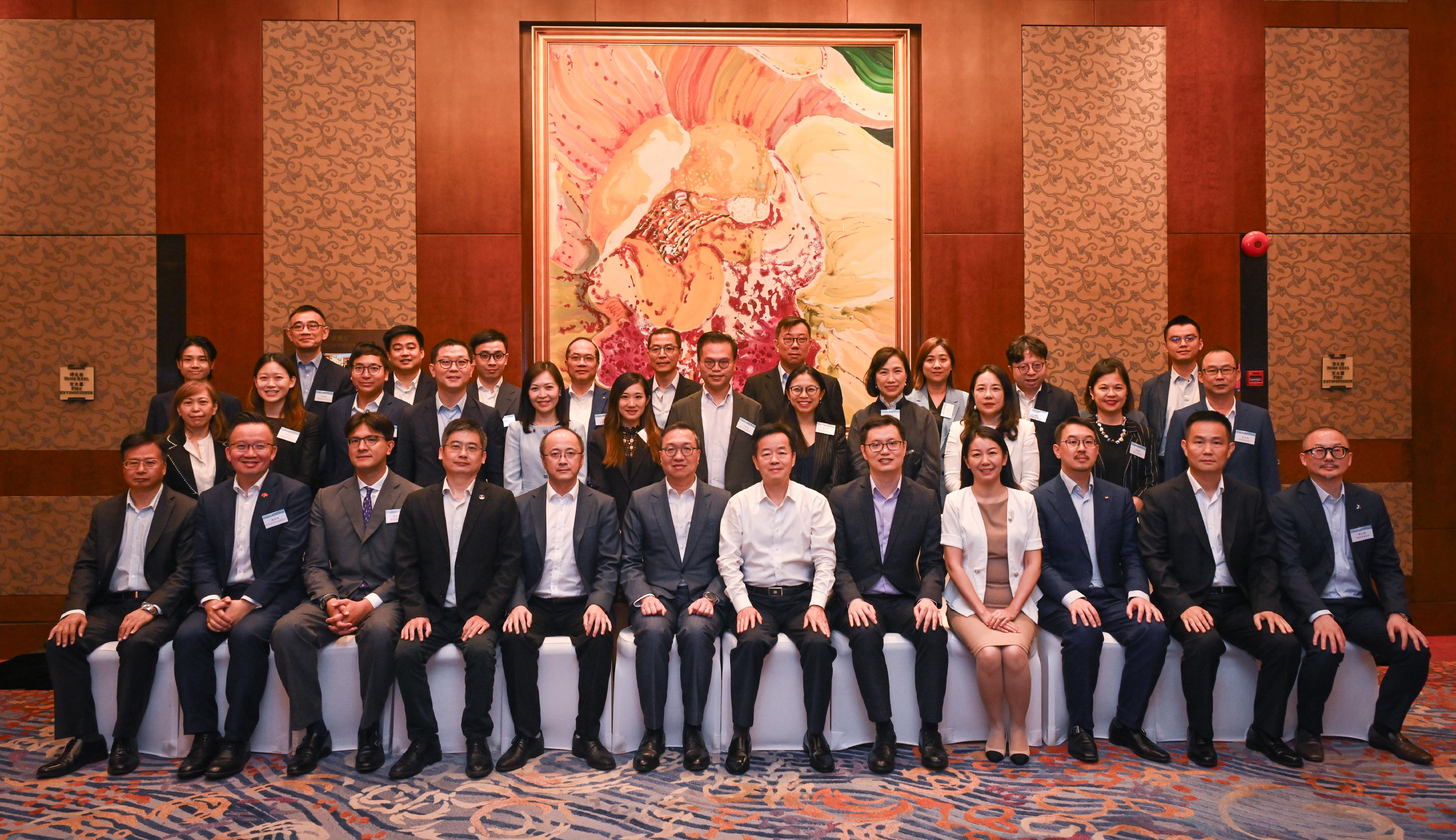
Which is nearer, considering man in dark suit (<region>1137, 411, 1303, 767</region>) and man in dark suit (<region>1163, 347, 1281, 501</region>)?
man in dark suit (<region>1137, 411, 1303, 767</region>)

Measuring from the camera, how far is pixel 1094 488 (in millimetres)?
3738

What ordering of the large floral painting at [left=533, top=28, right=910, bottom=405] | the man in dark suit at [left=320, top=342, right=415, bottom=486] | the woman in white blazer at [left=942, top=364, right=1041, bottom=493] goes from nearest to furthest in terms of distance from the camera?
1. the woman in white blazer at [left=942, top=364, right=1041, bottom=493]
2. the man in dark suit at [left=320, top=342, right=415, bottom=486]
3. the large floral painting at [left=533, top=28, right=910, bottom=405]

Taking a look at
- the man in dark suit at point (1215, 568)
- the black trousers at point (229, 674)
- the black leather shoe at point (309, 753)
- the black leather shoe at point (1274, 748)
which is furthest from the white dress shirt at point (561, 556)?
the black leather shoe at point (1274, 748)

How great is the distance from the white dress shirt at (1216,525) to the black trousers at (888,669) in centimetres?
123

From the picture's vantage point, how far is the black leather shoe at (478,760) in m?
3.24

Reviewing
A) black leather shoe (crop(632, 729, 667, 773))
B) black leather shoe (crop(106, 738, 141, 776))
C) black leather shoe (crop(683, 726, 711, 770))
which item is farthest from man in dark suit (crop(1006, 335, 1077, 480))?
black leather shoe (crop(106, 738, 141, 776))

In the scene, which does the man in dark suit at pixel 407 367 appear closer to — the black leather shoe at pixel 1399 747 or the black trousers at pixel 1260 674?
the black trousers at pixel 1260 674

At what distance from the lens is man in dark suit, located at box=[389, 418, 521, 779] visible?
3.41 meters

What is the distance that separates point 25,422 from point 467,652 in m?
3.73

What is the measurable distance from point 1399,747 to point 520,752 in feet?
11.1

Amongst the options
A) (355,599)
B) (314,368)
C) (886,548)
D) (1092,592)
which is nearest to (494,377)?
(314,368)

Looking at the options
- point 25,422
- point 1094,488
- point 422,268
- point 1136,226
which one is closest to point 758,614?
point 1094,488

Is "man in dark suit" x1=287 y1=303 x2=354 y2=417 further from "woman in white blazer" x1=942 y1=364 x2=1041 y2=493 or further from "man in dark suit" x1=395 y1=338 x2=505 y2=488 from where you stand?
"woman in white blazer" x1=942 y1=364 x2=1041 y2=493

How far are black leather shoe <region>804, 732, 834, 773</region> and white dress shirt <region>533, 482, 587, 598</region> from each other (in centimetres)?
111
